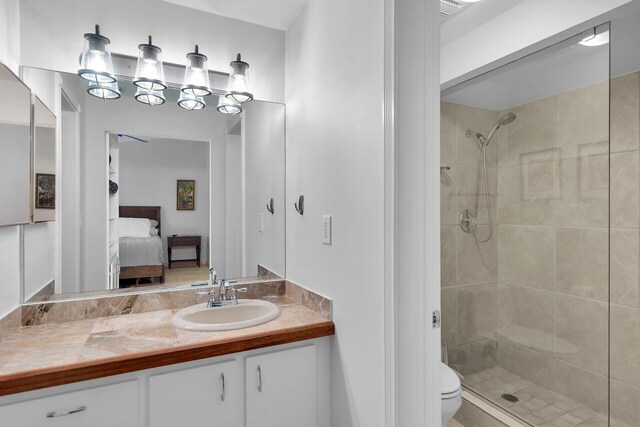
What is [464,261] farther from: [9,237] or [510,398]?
[9,237]

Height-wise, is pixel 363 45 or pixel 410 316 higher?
pixel 363 45

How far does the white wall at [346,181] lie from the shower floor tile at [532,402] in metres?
1.30

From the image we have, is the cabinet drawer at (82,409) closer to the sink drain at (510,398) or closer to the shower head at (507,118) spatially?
the sink drain at (510,398)

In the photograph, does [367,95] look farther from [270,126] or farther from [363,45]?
[270,126]

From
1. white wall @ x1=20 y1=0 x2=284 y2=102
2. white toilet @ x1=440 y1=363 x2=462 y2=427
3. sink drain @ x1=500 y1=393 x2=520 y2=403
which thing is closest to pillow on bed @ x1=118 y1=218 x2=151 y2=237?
white wall @ x1=20 y1=0 x2=284 y2=102

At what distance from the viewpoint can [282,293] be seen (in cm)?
202

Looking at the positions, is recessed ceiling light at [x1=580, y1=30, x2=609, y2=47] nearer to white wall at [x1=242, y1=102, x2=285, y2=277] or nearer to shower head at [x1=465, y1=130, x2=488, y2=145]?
shower head at [x1=465, y1=130, x2=488, y2=145]

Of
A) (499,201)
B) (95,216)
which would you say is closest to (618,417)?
(499,201)

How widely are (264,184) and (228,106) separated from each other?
1.55 ft

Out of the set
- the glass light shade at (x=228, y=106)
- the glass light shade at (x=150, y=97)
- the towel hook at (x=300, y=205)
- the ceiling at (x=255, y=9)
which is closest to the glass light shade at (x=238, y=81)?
the glass light shade at (x=228, y=106)

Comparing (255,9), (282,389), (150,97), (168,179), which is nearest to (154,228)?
(168,179)

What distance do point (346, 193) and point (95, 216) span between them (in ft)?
3.99

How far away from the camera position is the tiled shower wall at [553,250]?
1924 mm

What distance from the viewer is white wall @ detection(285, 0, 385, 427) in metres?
1.26
